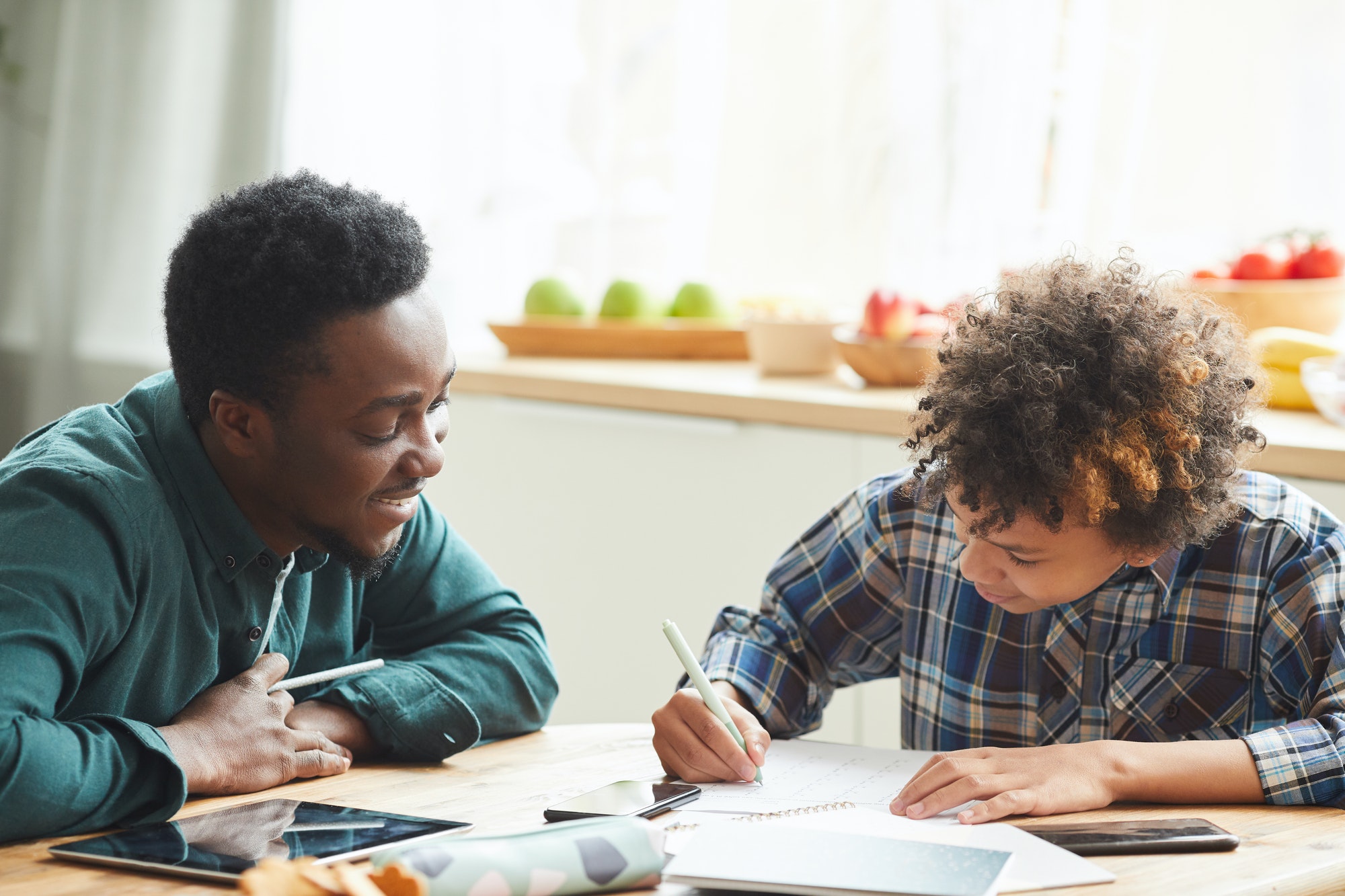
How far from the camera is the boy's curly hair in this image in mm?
1122

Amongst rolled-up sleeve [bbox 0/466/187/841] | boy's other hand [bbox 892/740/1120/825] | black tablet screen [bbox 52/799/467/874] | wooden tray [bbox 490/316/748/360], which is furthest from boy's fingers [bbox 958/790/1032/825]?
wooden tray [bbox 490/316/748/360]

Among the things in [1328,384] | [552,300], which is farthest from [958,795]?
[552,300]

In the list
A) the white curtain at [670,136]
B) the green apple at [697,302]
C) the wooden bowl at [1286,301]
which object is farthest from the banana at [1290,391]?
the green apple at [697,302]

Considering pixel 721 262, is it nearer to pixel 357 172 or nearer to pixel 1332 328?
pixel 357 172

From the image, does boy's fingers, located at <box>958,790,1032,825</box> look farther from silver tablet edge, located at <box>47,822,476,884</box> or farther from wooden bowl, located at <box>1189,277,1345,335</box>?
wooden bowl, located at <box>1189,277,1345,335</box>

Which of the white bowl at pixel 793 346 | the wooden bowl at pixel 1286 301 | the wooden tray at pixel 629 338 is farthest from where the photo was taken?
the wooden tray at pixel 629 338

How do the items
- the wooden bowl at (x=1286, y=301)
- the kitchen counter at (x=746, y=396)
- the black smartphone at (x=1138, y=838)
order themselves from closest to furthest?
the black smartphone at (x=1138, y=838) < the kitchen counter at (x=746, y=396) < the wooden bowl at (x=1286, y=301)

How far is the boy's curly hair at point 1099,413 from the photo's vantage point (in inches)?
44.2

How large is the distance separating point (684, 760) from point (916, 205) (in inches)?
70.3

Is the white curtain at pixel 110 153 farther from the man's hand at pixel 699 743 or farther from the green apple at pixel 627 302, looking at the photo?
the man's hand at pixel 699 743

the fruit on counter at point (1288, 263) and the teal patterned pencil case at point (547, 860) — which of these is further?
the fruit on counter at point (1288, 263)

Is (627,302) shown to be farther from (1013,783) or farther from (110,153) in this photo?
(1013,783)

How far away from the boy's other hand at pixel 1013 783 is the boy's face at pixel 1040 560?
0.48 feet

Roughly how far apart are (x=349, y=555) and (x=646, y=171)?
2021 mm
